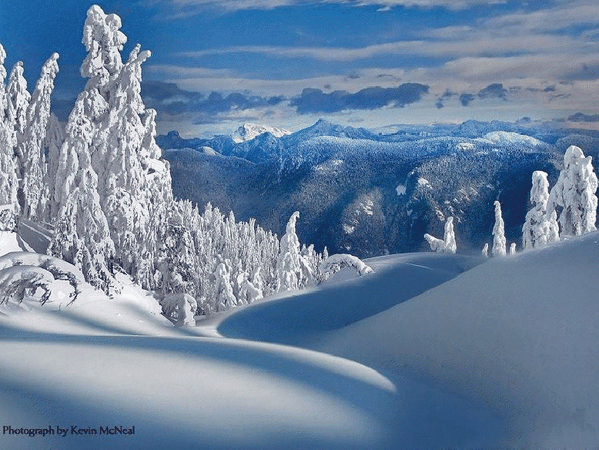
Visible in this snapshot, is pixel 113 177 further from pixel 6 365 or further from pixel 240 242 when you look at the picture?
pixel 240 242

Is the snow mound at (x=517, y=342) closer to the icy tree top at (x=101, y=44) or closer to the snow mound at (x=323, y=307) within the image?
the snow mound at (x=323, y=307)

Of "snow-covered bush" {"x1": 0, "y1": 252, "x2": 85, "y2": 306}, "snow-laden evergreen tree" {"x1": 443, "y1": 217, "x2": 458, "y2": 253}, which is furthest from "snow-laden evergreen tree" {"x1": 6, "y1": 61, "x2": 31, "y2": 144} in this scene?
"snow-laden evergreen tree" {"x1": 443, "y1": 217, "x2": 458, "y2": 253}

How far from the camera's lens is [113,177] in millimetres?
19188

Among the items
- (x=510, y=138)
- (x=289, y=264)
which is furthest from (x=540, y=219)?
(x=510, y=138)

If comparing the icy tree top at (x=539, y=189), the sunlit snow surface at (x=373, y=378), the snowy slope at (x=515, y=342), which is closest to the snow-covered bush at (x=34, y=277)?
the sunlit snow surface at (x=373, y=378)

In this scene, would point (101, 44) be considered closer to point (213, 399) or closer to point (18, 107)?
point (18, 107)

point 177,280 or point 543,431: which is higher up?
point 177,280

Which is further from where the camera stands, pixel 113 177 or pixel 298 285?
pixel 298 285

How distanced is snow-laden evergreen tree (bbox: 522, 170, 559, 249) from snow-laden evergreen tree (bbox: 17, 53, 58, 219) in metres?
23.0

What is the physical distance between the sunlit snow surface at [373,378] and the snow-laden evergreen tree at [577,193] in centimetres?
1313

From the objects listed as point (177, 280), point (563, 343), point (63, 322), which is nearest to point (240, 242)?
point (177, 280)

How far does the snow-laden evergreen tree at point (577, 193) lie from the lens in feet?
77.3

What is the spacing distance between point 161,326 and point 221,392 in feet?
30.1

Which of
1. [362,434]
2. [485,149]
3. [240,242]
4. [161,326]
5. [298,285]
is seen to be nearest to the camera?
[362,434]
